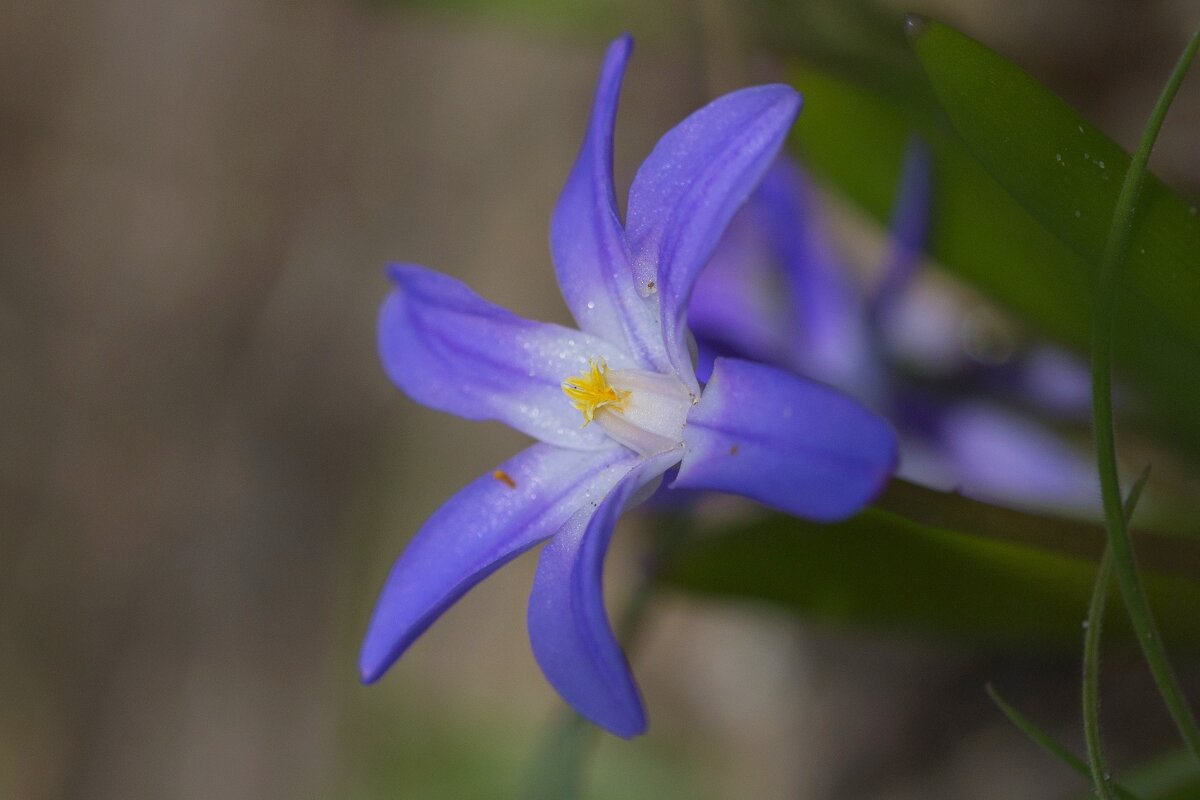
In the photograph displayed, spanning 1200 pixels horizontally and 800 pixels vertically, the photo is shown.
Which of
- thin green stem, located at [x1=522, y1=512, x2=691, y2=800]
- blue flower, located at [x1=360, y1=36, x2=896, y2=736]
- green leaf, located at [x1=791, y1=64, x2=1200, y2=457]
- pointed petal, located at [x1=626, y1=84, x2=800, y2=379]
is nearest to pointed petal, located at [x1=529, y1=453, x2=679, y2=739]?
blue flower, located at [x1=360, y1=36, x2=896, y2=736]

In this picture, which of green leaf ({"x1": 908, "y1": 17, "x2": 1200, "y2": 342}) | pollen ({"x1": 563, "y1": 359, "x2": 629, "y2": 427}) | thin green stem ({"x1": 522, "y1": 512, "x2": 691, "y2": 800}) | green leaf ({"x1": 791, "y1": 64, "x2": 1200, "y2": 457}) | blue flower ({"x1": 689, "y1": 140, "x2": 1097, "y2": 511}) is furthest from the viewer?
blue flower ({"x1": 689, "y1": 140, "x2": 1097, "y2": 511})

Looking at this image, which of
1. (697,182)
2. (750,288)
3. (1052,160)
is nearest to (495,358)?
(697,182)

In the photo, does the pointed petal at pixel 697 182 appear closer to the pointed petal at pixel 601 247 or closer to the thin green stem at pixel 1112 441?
the pointed petal at pixel 601 247

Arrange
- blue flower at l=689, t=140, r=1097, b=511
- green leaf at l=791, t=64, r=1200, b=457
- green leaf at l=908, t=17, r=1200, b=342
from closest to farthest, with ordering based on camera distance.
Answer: green leaf at l=908, t=17, r=1200, b=342, green leaf at l=791, t=64, r=1200, b=457, blue flower at l=689, t=140, r=1097, b=511

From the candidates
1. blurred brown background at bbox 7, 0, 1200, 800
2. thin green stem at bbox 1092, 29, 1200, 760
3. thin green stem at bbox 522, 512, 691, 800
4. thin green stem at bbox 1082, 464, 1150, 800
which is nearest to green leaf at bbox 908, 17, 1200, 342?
thin green stem at bbox 1092, 29, 1200, 760

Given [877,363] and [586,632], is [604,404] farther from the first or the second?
[877,363]

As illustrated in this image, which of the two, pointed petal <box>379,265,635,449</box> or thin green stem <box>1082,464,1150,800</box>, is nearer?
thin green stem <box>1082,464,1150,800</box>

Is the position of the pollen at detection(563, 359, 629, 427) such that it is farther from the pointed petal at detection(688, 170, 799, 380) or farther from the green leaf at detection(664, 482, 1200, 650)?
the pointed petal at detection(688, 170, 799, 380)

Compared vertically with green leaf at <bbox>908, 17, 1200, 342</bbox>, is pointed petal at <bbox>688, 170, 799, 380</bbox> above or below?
below
